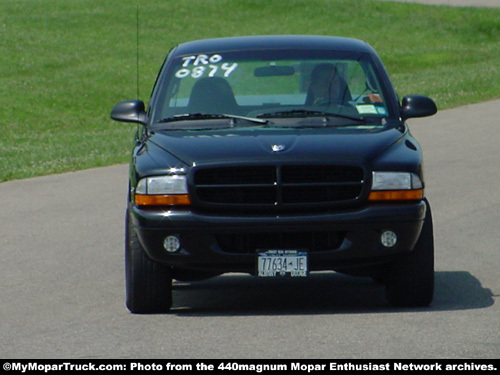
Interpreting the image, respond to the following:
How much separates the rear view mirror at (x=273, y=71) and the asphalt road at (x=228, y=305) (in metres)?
1.52

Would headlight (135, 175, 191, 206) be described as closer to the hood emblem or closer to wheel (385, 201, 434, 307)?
the hood emblem

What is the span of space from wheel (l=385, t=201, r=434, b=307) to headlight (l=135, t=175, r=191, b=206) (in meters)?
1.38

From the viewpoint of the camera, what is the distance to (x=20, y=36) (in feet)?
150

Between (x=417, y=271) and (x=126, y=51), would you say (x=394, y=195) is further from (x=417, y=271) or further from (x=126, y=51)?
(x=126, y=51)

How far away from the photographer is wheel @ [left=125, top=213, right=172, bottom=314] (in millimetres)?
7695


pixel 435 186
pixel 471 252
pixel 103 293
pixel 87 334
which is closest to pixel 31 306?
pixel 103 293

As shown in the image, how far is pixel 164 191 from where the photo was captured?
7.48 meters

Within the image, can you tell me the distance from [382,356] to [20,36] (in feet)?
134

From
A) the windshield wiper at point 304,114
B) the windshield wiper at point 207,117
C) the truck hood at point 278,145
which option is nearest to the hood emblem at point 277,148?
the truck hood at point 278,145

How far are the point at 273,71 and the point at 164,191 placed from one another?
1.79 m

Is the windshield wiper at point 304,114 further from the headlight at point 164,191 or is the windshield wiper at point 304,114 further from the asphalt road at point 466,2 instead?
the asphalt road at point 466,2

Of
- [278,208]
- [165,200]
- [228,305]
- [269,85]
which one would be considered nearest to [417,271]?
[278,208]

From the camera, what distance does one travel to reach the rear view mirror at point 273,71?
886cm

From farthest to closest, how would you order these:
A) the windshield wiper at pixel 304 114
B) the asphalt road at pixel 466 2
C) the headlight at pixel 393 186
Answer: the asphalt road at pixel 466 2, the windshield wiper at pixel 304 114, the headlight at pixel 393 186
